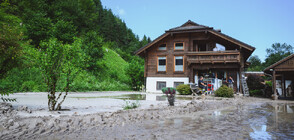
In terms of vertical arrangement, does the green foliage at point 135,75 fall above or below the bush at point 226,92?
above

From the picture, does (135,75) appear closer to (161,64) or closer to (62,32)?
(161,64)

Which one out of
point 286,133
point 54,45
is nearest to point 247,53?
point 286,133

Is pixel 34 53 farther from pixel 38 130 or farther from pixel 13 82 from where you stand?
pixel 13 82

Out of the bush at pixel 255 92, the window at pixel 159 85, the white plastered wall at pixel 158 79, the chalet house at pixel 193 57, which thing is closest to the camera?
the chalet house at pixel 193 57

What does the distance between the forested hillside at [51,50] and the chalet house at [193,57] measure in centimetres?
453

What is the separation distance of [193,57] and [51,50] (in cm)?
1801

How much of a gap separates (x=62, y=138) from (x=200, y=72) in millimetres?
20926

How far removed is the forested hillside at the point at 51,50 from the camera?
19.3ft

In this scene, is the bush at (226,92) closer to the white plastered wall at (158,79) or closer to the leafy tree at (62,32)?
the white plastered wall at (158,79)

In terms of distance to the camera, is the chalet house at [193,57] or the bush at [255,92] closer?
the chalet house at [193,57]

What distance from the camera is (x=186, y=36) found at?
2416 cm

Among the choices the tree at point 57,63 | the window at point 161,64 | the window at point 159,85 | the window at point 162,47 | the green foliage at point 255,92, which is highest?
the window at point 162,47

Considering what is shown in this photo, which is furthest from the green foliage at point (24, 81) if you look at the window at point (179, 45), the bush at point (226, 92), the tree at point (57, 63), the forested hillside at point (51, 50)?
the window at point (179, 45)

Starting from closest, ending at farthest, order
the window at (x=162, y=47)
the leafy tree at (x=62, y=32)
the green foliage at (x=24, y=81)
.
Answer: the green foliage at (x=24, y=81) < the window at (x=162, y=47) < the leafy tree at (x=62, y=32)
